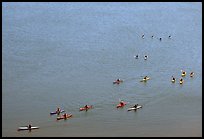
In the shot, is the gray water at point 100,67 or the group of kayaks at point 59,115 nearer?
the group of kayaks at point 59,115

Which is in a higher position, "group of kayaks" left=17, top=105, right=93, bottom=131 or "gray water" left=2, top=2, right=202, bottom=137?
"gray water" left=2, top=2, right=202, bottom=137

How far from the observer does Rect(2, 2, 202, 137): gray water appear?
62.8ft

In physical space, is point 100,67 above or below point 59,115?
above

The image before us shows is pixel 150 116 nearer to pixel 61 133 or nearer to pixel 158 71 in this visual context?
pixel 61 133

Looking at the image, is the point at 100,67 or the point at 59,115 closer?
the point at 59,115

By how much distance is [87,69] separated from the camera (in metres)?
25.8

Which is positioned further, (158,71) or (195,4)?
(195,4)

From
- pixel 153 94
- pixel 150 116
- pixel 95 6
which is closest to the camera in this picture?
pixel 150 116

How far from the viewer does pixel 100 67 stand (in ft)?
86.0

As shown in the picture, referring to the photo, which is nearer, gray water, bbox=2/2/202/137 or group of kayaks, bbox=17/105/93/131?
group of kayaks, bbox=17/105/93/131

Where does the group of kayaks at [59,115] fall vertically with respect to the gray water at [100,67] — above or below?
Answer: below

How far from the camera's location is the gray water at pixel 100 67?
19.1 meters

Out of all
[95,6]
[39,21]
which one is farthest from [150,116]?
[95,6]

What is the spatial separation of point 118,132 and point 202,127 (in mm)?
3895
